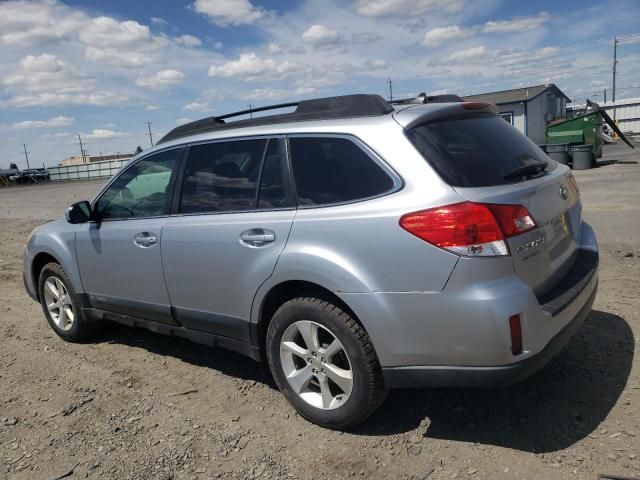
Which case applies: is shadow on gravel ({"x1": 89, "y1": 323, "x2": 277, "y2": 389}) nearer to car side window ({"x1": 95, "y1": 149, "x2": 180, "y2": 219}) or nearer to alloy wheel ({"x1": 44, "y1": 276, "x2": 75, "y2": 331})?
alloy wheel ({"x1": 44, "y1": 276, "x2": 75, "y2": 331})

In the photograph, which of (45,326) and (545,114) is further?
(545,114)

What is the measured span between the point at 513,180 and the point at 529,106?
41.5m

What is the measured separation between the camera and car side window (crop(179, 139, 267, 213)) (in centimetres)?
354

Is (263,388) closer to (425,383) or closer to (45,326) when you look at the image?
(425,383)

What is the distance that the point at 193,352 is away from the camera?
15.4ft

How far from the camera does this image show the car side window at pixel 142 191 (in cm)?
407

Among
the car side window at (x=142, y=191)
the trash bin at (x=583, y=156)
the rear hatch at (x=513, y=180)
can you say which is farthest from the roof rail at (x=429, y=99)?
the trash bin at (x=583, y=156)

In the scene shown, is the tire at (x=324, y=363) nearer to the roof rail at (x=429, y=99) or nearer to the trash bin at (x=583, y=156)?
the roof rail at (x=429, y=99)

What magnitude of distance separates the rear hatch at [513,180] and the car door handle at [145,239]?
203 cm

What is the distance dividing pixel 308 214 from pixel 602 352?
7.96ft

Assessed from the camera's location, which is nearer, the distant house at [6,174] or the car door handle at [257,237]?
the car door handle at [257,237]

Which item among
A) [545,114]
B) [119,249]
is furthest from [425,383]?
[545,114]

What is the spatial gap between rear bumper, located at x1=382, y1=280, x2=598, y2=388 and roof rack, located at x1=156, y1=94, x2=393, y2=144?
143cm

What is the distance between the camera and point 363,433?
10.5 feet
